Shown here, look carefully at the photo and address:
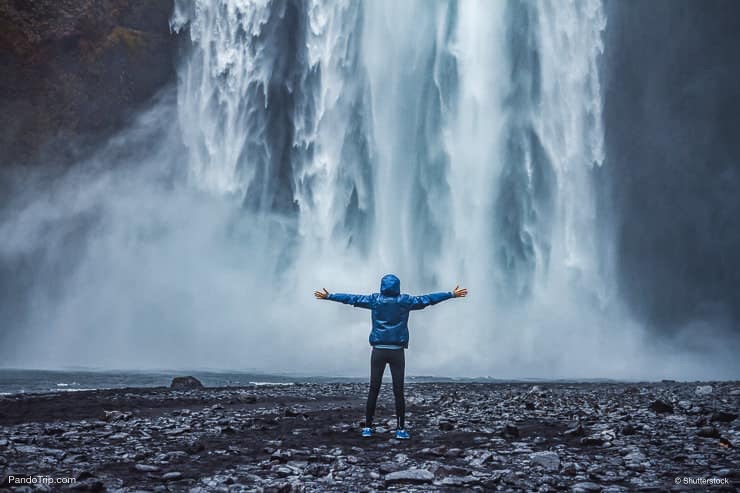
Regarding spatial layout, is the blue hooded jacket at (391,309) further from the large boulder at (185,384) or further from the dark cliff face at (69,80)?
the dark cliff face at (69,80)

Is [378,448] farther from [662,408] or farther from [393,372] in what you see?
[662,408]

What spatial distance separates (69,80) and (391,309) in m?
39.0

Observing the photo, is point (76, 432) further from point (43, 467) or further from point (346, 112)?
point (346, 112)

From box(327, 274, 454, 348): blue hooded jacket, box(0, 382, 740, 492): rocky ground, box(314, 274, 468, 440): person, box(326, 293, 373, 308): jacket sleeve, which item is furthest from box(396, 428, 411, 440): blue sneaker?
box(326, 293, 373, 308): jacket sleeve

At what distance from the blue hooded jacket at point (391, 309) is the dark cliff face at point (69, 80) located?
35.7 metres

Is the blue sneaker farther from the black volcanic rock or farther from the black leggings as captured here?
the black volcanic rock

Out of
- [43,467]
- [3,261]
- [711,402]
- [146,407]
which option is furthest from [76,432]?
[3,261]

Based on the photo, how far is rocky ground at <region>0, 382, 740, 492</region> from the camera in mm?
4652

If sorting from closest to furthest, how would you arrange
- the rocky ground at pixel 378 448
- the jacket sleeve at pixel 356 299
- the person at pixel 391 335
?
the rocky ground at pixel 378 448, the person at pixel 391 335, the jacket sleeve at pixel 356 299

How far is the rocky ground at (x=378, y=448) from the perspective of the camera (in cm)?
465

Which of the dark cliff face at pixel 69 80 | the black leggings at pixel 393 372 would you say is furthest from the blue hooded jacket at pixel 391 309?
the dark cliff face at pixel 69 80

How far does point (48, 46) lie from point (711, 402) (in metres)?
41.1

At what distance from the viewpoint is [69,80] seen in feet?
128

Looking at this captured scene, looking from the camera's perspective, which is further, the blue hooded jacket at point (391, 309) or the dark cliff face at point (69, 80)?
the dark cliff face at point (69, 80)
